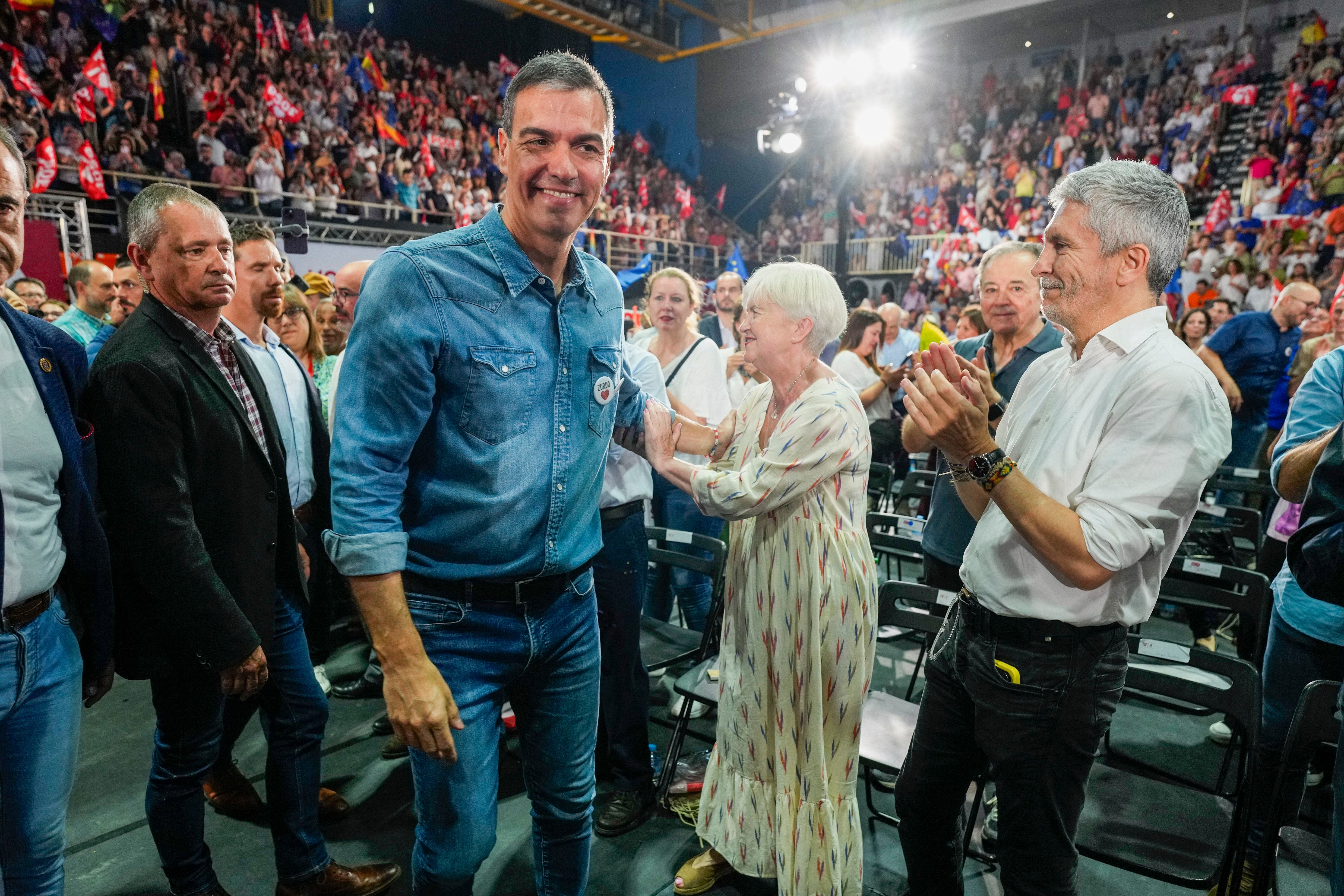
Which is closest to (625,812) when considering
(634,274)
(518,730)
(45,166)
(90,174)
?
(518,730)

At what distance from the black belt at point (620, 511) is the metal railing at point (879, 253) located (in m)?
13.4

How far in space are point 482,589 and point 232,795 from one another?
198cm

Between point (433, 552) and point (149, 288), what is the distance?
132cm

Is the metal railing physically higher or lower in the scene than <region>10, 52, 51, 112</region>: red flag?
lower

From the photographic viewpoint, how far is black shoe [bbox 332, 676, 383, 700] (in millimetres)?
3516

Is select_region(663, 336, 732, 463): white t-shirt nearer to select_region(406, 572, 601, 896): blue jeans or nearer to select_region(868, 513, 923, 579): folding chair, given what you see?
select_region(868, 513, 923, 579): folding chair

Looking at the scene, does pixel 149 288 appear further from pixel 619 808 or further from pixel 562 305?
pixel 619 808

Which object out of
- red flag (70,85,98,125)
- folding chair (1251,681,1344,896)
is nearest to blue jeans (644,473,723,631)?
folding chair (1251,681,1344,896)

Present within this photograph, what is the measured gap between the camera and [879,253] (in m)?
16.7

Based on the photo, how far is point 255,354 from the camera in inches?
89.8

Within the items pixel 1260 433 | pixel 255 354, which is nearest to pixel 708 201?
pixel 1260 433

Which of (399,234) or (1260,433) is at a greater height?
(399,234)

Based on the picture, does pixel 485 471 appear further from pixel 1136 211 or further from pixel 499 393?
pixel 1136 211

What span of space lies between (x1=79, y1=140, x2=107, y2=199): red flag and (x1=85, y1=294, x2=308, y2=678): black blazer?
8882 mm
